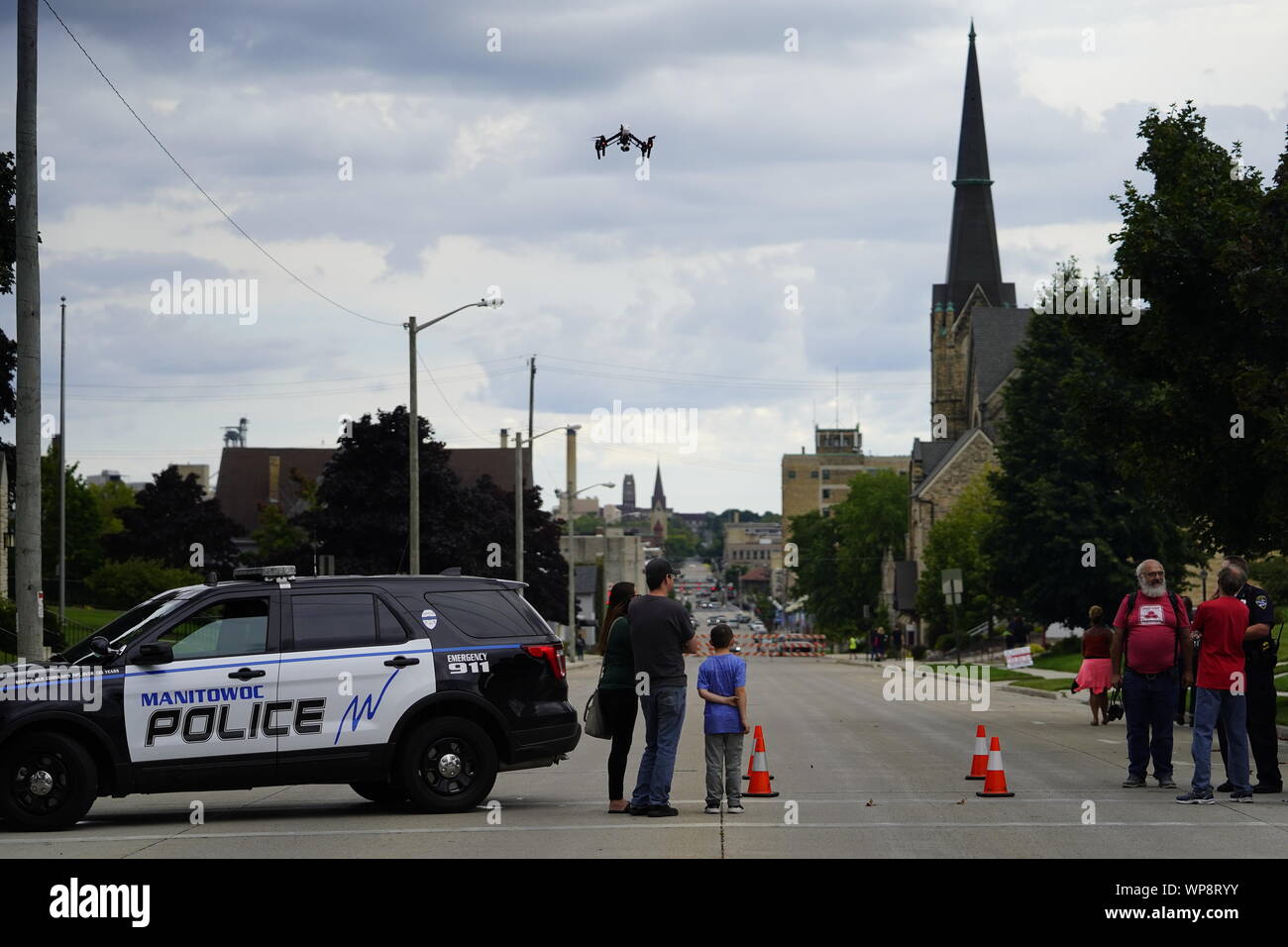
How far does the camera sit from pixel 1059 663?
49.5 m

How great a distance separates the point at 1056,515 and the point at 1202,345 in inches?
1129

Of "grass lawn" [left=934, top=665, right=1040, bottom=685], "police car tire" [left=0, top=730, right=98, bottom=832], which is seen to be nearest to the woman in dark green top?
"police car tire" [left=0, top=730, right=98, bottom=832]

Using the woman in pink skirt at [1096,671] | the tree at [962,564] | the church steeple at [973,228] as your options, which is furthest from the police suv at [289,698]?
the church steeple at [973,228]

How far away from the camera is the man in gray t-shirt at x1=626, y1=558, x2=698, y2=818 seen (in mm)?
12609

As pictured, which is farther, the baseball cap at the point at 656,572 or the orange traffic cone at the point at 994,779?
the orange traffic cone at the point at 994,779

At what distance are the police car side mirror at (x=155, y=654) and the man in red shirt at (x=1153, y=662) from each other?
26.7 feet

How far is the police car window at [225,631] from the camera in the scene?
12.9 meters

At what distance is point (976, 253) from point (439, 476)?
74.4 metres

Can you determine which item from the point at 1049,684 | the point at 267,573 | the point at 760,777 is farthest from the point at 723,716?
the point at 1049,684

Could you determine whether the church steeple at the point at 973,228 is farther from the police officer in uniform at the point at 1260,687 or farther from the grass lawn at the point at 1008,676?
the police officer in uniform at the point at 1260,687

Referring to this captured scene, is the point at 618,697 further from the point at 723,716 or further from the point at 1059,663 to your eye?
the point at 1059,663

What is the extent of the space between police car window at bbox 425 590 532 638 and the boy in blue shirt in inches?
68.1
